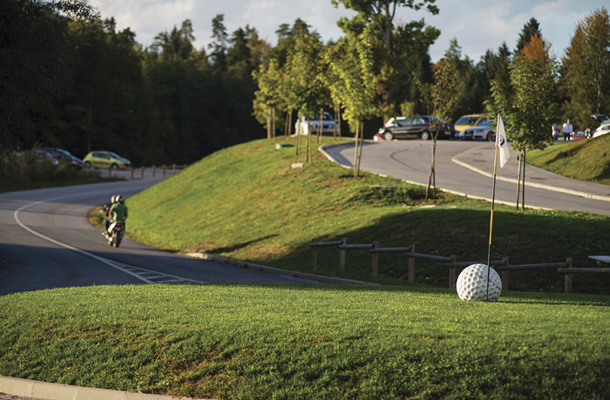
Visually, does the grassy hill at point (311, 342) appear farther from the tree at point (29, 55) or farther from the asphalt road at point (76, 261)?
the tree at point (29, 55)

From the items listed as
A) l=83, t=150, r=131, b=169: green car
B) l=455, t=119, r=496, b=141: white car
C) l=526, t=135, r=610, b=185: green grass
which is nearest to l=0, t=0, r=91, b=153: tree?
l=526, t=135, r=610, b=185: green grass

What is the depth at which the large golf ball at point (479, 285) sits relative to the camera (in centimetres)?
1174

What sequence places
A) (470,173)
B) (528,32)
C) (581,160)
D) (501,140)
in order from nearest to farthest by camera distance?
(501,140)
(470,173)
(581,160)
(528,32)

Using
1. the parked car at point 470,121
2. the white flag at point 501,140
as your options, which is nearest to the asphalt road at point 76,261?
the white flag at point 501,140

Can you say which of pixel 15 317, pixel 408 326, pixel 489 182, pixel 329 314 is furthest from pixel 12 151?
pixel 489 182

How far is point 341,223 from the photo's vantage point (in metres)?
25.7

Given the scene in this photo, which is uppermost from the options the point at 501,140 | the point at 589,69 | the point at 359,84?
the point at 589,69

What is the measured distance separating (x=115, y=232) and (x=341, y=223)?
9391 millimetres

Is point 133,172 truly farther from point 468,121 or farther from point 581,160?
point 581,160

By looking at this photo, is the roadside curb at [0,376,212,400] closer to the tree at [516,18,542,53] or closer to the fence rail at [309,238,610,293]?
the fence rail at [309,238,610,293]

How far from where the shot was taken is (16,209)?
40.7 meters

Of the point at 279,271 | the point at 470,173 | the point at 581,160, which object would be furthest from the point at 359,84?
the point at 279,271

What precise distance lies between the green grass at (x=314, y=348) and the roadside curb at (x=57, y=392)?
15 centimetres

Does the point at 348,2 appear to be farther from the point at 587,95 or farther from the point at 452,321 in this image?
the point at 452,321
